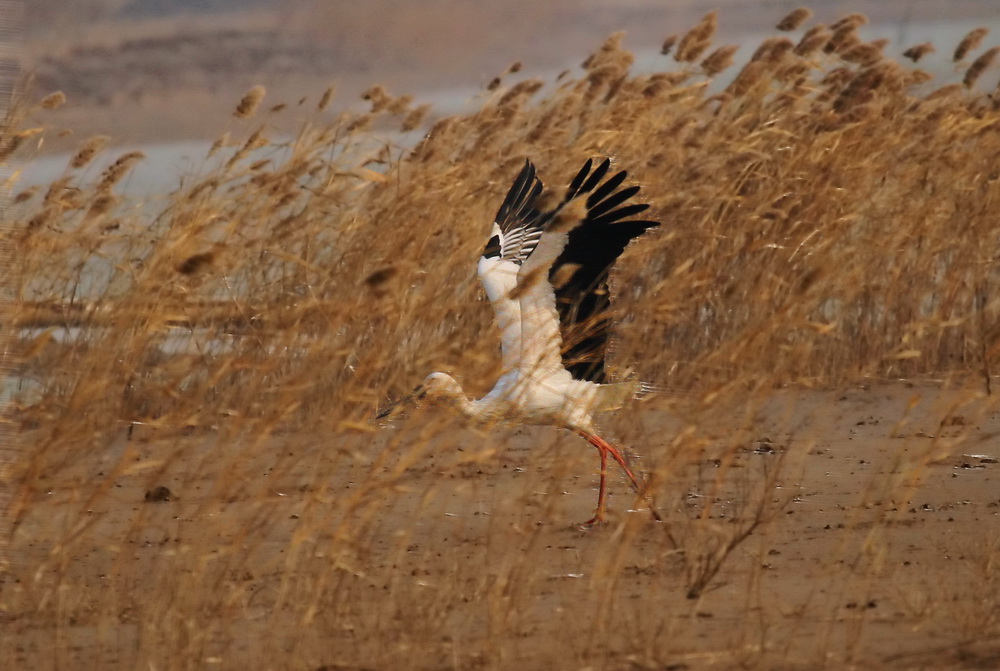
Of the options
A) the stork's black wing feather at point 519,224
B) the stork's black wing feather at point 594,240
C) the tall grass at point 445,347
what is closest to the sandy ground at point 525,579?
the tall grass at point 445,347

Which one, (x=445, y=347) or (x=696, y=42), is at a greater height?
(x=696, y=42)

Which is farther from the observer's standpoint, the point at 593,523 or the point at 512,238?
the point at 512,238

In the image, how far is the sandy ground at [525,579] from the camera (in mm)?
2801

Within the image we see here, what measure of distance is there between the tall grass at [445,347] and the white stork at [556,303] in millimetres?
143

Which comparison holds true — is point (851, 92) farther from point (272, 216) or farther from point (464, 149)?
point (272, 216)

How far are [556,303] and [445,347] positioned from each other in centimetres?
72

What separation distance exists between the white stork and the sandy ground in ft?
1.22

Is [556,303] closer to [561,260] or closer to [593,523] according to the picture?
[561,260]

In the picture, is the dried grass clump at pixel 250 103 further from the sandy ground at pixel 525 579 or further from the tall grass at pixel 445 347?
the sandy ground at pixel 525 579

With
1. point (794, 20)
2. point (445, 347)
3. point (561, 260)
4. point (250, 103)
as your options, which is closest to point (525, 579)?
point (445, 347)

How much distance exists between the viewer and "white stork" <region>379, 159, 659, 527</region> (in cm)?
396

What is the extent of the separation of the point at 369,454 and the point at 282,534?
92 cm

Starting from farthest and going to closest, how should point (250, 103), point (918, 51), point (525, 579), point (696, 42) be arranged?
1. point (918, 51)
2. point (696, 42)
3. point (250, 103)
4. point (525, 579)

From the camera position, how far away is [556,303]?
14.6ft
